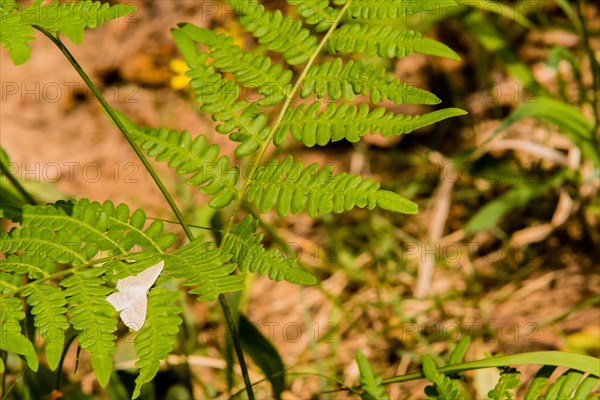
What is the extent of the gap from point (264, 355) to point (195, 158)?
644mm

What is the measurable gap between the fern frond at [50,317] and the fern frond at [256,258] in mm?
292

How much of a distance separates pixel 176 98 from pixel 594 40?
1.83m

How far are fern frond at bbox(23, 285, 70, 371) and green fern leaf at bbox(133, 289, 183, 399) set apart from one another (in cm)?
11

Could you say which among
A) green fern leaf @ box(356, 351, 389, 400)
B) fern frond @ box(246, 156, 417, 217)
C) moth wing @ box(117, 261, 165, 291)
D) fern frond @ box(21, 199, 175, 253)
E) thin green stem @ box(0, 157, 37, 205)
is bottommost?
green fern leaf @ box(356, 351, 389, 400)

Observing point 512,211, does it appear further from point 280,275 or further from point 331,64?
point 280,275

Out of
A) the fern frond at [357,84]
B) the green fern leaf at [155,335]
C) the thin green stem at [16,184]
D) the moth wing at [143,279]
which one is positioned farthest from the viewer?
the thin green stem at [16,184]

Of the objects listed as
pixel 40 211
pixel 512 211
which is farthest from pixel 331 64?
pixel 512 211

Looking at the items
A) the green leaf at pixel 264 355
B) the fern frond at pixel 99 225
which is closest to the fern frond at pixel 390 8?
the fern frond at pixel 99 225

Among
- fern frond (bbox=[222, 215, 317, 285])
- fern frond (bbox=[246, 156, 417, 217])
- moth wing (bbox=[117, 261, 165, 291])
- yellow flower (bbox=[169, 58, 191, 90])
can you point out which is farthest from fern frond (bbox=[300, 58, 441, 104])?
yellow flower (bbox=[169, 58, 191, 90])

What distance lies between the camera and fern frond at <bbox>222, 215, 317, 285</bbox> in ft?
3.88

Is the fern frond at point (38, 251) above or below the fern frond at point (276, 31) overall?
below

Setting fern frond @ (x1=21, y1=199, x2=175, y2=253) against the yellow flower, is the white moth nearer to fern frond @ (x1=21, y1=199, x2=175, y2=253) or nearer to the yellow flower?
fern frond @ (x1=21, y1=199, x2=175, y2=253)

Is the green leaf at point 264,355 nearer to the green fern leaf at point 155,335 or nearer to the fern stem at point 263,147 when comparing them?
the fern stem at point 263,147

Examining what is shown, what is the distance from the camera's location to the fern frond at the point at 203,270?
3.76 ft
